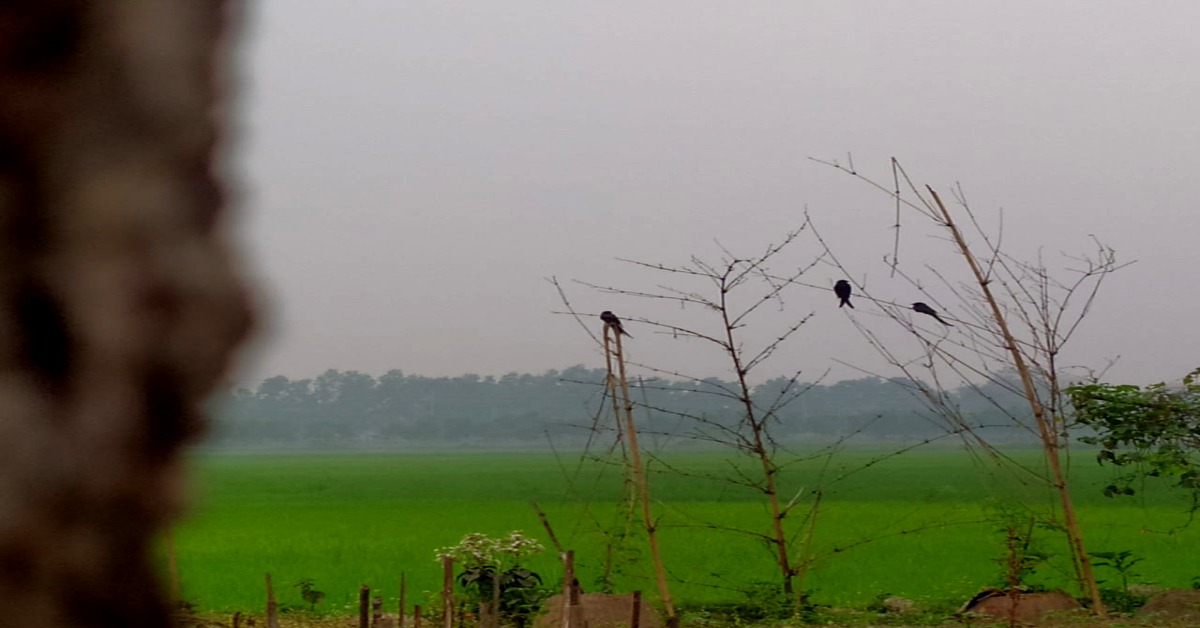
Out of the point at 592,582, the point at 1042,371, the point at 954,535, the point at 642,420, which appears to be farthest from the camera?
the point at 954,535

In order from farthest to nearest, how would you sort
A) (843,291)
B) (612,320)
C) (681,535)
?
(681,535), (843,291), (612,320)

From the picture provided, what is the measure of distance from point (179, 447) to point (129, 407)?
17 mm

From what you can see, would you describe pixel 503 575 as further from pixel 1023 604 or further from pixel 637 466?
Result: pixel 1023 604

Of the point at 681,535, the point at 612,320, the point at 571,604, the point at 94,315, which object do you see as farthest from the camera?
the point at 681,535

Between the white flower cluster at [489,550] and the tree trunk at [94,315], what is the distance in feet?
14.2

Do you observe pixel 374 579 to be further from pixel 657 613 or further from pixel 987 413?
pixel 987 413

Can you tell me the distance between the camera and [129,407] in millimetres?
303

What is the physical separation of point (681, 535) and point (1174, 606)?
5.76 m

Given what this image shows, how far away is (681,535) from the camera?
10.6 meters

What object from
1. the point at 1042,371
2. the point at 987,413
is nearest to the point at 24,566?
the point at 1042,371

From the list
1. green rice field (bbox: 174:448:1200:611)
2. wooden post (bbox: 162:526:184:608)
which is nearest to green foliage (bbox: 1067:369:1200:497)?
green rice field (bbox: 174:448:1200:611)

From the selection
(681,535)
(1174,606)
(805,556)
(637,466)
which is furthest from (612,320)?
(681,535)

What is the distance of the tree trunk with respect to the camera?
0.29 meters

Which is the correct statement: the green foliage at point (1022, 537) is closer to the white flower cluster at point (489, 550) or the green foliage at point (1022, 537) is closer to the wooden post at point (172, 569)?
the white flower cluster at point (489, 550)
